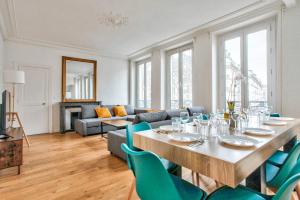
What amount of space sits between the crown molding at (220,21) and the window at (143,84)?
91 centimetres

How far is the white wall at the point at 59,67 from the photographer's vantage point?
466 centimetres

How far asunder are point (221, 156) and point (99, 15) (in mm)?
3628

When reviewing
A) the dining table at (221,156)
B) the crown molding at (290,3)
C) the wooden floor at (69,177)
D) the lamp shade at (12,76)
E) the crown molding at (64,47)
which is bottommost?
the wooden floor at (69,177)

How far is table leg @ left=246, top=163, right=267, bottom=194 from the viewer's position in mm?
1255

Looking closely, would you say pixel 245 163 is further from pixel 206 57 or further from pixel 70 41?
pixel 70 41

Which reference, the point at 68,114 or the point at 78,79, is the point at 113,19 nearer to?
the point at 78,79

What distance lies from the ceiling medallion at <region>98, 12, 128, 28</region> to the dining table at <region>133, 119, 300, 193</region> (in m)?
3.01

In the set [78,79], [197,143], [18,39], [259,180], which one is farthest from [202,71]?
[18,39]

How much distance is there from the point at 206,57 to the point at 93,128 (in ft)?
11.9

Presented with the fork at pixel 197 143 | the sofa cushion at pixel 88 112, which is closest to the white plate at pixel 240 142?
the fork at pixel 197 143

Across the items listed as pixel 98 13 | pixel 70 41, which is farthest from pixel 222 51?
pixel 70 41

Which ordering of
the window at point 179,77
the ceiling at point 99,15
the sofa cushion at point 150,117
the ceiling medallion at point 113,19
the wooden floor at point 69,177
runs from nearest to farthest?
the wooden floor at point 69,177, the sofa cushion at point 150,117, the ceiling at point 99,15, the ceiling medallion at point 113,19, the window at point 179,77

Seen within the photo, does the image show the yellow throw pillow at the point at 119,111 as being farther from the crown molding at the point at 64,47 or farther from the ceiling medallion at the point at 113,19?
the ceiling medallion at the point at 113,19

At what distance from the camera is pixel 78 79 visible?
5645mm
